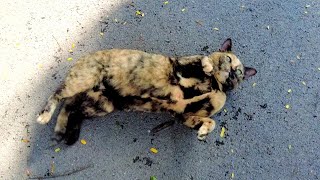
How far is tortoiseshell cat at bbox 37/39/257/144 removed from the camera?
3143 millimetres

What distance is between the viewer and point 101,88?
126 inches

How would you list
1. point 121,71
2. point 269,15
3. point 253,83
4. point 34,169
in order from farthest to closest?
point 269,15 < point 253,83 < point 34,169 < point 121,71

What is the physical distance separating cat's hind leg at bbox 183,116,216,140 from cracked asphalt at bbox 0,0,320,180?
0.90 ft

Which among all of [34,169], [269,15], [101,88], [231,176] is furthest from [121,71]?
[269,15]

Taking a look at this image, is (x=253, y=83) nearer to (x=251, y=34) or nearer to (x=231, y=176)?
(x=251, y=34)

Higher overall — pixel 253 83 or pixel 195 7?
pixel 195 7

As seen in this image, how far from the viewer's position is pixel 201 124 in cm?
335

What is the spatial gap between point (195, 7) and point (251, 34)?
0.67m

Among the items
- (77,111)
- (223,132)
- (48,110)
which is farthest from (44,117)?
(223,132)

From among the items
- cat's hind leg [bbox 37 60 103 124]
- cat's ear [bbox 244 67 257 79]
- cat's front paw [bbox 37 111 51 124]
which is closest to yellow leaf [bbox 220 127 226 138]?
cat's ear [bbox 244 67 257 79]

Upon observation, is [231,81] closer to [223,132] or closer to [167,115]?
[223,132]

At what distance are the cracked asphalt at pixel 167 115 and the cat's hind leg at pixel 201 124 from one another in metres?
0.27

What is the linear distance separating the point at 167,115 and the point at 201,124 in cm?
44

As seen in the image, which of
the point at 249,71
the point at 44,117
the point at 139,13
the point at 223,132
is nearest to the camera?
the point at 44,117
